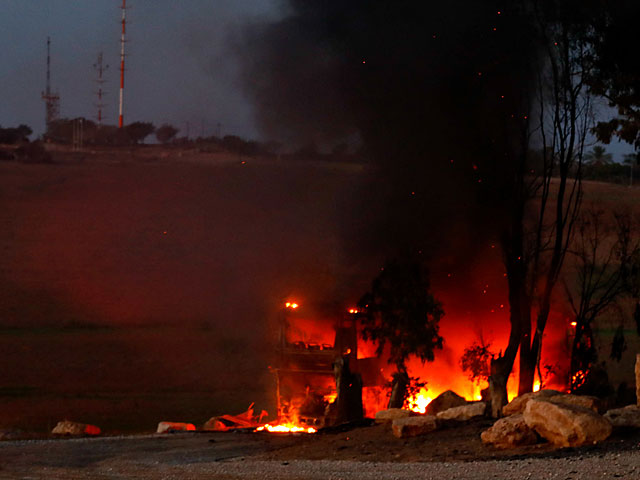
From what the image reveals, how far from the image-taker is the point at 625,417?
41.9 ft

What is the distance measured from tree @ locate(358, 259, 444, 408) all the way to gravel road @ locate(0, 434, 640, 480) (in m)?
5.72

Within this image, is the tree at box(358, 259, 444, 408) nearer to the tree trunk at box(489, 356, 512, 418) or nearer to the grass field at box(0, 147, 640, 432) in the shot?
the grass field at box(0, 147, 640, 432)

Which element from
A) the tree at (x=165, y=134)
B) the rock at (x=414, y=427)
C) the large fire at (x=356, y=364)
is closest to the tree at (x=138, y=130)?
the tree at (x=165, y=134)

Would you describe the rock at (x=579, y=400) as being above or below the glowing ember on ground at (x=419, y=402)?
above

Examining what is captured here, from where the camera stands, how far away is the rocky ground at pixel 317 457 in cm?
1041

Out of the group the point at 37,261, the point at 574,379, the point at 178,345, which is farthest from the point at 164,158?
the point at 574,379

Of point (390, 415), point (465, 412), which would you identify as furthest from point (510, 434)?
point (390, 415)

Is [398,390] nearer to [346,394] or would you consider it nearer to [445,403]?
[445,403]

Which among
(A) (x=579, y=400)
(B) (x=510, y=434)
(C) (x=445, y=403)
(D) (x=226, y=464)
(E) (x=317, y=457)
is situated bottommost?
(C) (x=445, y=403)

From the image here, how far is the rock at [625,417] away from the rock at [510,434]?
1.09 meters

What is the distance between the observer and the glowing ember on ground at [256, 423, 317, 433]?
58.1ft

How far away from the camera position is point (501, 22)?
69.6 ft

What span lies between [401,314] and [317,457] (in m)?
7.98

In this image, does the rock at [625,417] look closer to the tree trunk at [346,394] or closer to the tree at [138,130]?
the tree trunk at [346,394]
